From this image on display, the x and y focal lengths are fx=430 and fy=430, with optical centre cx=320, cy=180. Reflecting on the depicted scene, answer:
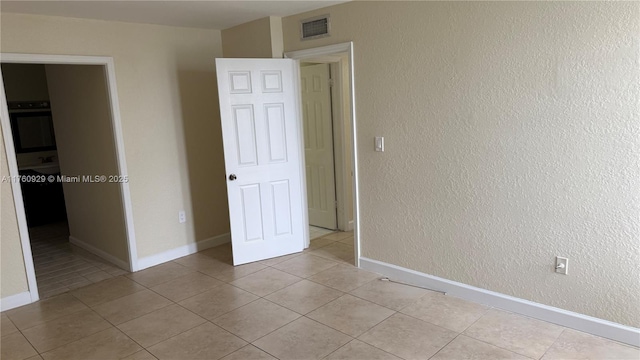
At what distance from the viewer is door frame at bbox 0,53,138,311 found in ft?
11.0

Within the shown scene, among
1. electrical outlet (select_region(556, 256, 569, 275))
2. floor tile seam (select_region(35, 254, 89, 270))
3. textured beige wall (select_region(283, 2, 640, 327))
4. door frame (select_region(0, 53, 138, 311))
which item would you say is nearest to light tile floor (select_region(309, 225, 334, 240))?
textured beige wall (select_region(283, 2, 640, 327))

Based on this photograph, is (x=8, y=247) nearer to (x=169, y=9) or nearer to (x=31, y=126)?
(x=169, y=9)

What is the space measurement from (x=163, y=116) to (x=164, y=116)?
0.01 meters

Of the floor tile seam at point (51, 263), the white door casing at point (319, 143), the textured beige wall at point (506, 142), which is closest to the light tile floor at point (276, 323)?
the textured beige wall at point (506, 142)

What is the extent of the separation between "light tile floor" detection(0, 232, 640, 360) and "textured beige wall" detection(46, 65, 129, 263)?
2.30 feet

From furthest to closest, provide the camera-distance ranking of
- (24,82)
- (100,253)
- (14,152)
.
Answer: (24,82) → (100,253) → (14,152)

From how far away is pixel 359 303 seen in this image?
3.29m

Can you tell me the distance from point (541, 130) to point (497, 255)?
0.93 metres

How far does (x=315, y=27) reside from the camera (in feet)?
12.9

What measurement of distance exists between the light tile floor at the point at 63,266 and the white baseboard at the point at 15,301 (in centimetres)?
14

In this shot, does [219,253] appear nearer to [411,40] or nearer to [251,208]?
[251,208]

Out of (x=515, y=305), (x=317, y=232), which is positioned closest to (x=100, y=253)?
(x=317, y=232)

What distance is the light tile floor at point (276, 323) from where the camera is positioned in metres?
2.66

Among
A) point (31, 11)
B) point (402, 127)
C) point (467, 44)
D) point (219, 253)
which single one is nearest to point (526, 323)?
point (402, 127)
